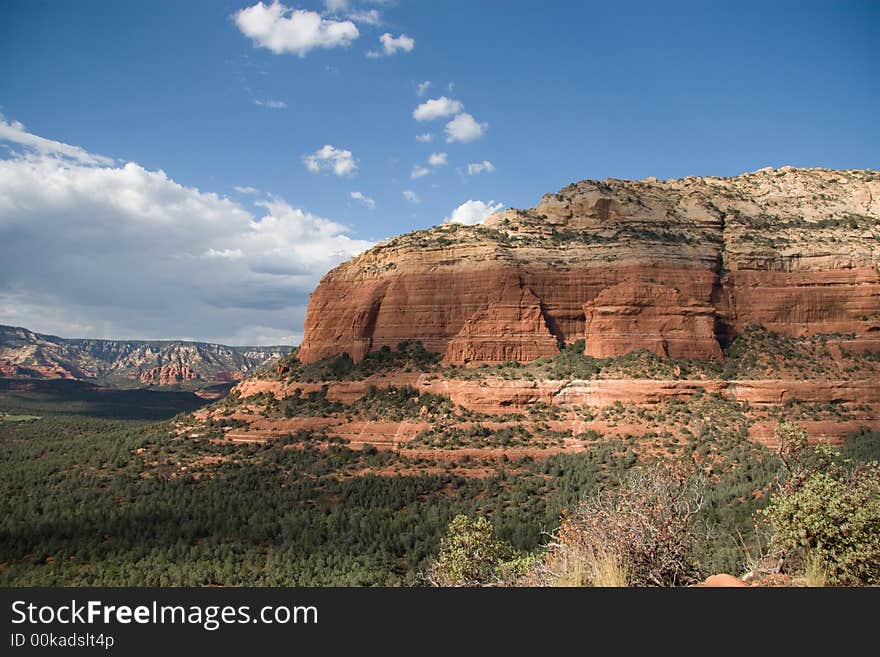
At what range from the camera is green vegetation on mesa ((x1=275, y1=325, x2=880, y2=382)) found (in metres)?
41.2

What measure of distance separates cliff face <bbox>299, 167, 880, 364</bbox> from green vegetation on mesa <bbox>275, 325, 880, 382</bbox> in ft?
3.64

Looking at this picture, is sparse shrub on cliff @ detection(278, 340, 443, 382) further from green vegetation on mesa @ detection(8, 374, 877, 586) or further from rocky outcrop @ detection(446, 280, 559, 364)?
green vegetation on mesa @ detection(8, 374, 877, 586)

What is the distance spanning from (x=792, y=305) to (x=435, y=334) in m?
31.0

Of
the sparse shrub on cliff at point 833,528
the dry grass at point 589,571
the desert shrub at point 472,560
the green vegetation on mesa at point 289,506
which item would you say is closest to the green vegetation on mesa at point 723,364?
the green vegetation on mesa at point 289,506

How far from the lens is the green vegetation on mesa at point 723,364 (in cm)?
4125

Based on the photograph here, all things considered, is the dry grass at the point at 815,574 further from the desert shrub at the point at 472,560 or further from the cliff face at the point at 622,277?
the cliff face at the point at 622,277

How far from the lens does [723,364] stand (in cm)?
4338

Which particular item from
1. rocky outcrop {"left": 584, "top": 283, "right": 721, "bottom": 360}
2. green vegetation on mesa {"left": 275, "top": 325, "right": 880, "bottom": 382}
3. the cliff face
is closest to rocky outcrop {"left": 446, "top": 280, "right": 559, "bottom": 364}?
the cliff face

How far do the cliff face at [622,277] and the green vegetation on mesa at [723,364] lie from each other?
1.11m

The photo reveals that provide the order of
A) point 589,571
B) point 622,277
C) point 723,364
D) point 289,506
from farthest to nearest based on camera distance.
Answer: point 622,277
point 723,364
point 289,506
point 589,571

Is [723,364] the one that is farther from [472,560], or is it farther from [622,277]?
[472,560]

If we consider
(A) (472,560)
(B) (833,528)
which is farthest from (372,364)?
(B) (833,528)

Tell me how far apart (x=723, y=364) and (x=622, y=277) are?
34.9 ft

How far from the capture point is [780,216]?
54750 millimetres
